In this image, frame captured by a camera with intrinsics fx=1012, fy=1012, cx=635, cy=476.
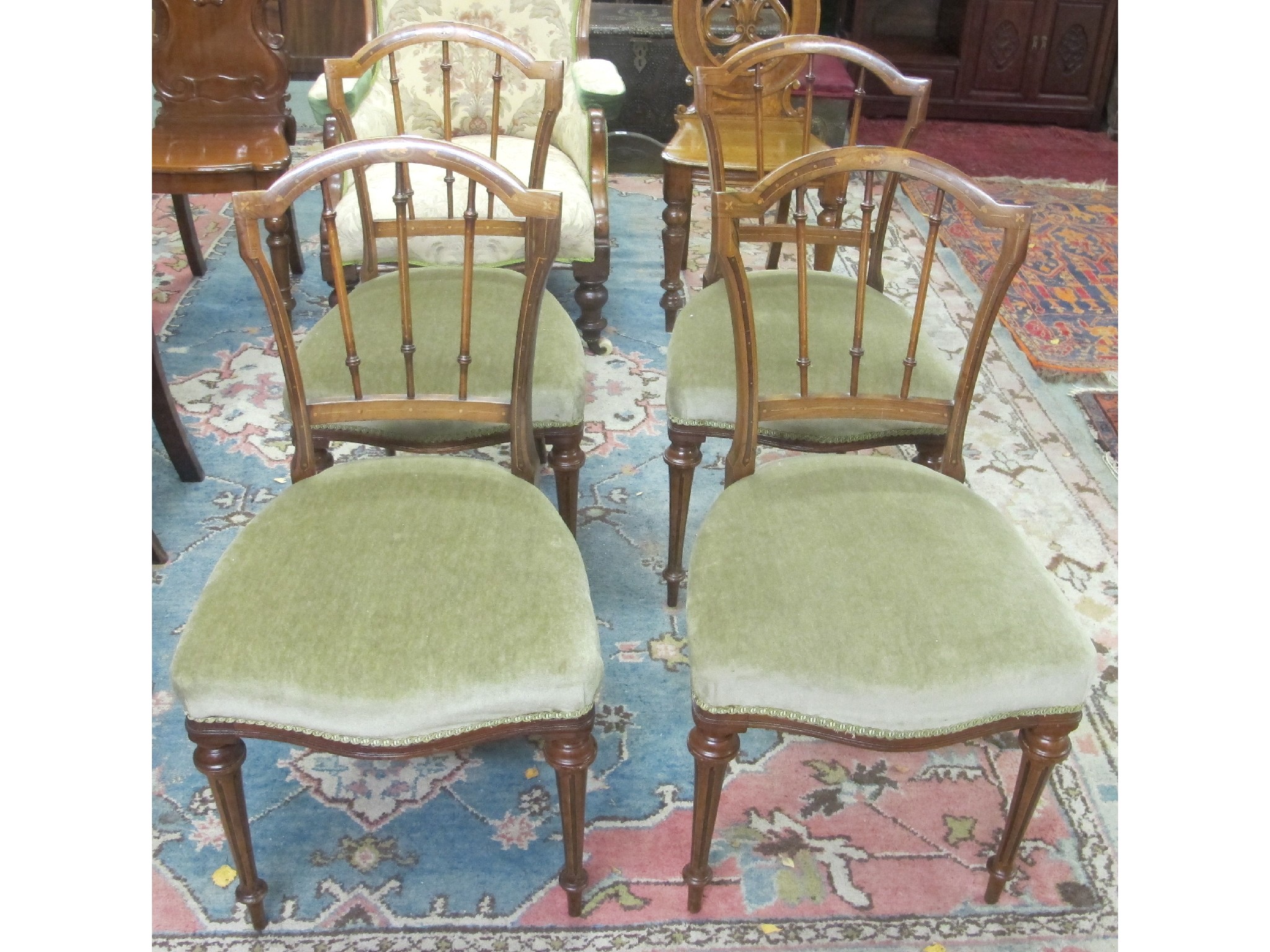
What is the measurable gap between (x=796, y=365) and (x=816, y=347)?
0.19ft

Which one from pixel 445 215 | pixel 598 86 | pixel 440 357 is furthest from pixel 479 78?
pixel 440 357

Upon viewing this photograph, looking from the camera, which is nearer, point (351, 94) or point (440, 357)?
point (440, 357)

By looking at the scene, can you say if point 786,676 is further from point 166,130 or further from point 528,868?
point 166,130

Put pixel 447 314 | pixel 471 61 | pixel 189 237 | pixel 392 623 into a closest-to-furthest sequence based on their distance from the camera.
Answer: pixel 392 623 → pixel 447 314 → pixel 471 61 → pixel 189 237

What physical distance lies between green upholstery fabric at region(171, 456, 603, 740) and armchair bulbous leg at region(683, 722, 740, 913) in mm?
157

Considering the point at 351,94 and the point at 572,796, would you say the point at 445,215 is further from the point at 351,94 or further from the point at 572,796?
the point at 572,796

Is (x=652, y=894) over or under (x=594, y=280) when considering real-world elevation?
under

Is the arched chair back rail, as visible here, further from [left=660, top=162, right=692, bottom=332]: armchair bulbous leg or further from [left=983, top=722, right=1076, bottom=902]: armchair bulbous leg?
[left=660, top=162, right=692, bottom=332]: armchair bulbous leg

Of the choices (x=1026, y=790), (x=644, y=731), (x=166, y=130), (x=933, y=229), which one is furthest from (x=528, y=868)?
(x=166, y=130)

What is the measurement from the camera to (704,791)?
1266mm

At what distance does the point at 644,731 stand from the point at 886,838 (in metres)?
0.40

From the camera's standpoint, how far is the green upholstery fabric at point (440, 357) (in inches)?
63.3

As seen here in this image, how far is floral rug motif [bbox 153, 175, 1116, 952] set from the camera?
1359 mm

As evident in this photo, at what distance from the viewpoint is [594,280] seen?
251 centimetres
